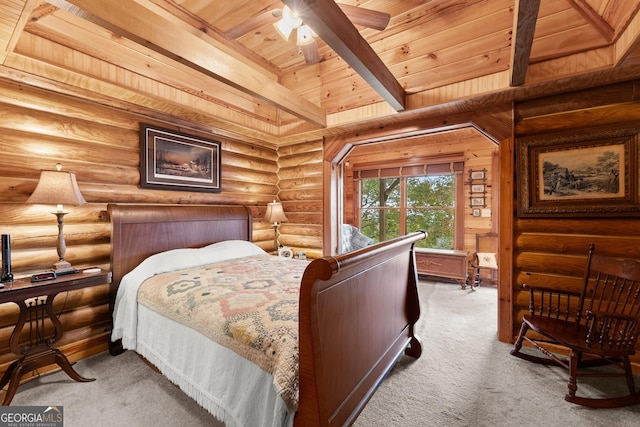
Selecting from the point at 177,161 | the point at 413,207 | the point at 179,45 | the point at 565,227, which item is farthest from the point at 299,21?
the point at 413,207

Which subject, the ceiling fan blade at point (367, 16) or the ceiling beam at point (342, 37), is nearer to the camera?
the ceiling beam at point (342, 37)

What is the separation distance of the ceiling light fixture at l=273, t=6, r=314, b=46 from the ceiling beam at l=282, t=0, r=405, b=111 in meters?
0.50

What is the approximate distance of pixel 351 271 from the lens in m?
1.51

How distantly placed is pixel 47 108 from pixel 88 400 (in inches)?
92.7

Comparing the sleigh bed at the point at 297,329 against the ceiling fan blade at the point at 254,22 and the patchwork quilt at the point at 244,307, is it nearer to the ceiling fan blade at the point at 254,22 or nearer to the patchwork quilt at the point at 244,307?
the patchwork quilt at the point at 244,307

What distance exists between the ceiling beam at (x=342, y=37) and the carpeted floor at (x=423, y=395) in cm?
246

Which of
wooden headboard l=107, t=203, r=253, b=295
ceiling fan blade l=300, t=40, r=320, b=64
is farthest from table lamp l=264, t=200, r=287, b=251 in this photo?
ceiling fan blade l=300, t=40, r=320, b=64

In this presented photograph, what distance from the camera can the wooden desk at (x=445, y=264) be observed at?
16.1 feet

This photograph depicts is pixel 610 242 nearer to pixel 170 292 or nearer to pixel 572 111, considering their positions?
pixel 572 111

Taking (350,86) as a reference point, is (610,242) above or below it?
below

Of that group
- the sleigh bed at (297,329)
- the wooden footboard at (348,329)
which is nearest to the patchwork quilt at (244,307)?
the sleigh bed at (297,329)

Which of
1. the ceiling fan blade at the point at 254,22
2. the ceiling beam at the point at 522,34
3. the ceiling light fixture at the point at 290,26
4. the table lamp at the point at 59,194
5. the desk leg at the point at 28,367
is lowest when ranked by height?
the desk leg at the point at 28,367

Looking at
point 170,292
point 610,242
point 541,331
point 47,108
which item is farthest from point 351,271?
point 47,108

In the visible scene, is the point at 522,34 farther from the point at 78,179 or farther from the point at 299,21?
the point at 78,179
